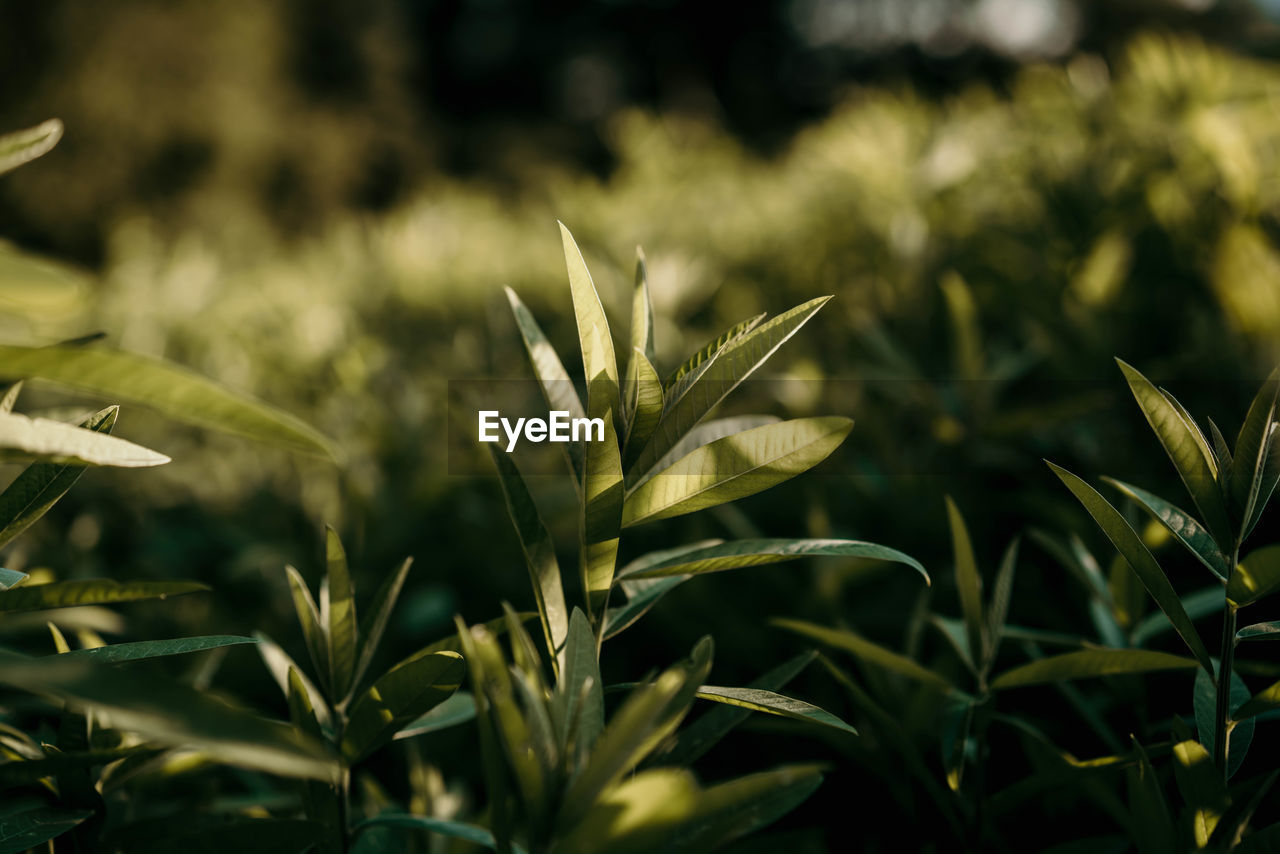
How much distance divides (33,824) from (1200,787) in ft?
2.99

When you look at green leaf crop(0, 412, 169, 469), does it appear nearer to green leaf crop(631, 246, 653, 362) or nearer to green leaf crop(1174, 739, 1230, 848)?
green leaf crop(631, 246, 653, 362)

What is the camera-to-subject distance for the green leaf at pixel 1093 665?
25.9 inches

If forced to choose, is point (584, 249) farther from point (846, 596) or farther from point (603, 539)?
point (603, 539)

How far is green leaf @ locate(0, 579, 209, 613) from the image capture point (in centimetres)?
53

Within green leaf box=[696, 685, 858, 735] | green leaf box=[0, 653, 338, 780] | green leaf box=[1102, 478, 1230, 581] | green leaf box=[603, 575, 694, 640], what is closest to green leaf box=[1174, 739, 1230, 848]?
green leaf box=[1102, 478, 1230, 581]

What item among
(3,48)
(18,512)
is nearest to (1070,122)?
(18,512)

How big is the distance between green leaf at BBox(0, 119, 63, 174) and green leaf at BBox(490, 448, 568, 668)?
37 centimetres

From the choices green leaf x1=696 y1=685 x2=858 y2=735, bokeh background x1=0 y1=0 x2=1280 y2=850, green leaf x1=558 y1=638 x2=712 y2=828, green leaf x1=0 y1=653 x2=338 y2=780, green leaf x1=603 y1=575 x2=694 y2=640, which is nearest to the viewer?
green leaf x1=0 y1=653 x2=338 y2=780

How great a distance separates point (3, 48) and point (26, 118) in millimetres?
897

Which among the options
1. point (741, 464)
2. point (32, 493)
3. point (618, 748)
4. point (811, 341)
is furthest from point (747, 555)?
point (811, 341)

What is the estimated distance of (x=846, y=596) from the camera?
1.46 m

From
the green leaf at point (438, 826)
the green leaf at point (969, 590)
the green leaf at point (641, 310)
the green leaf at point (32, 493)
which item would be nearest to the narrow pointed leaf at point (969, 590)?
the green leaf at point (969, 590)

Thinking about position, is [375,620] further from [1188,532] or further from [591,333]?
[1188,532]

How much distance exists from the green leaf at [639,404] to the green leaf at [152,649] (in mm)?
336
